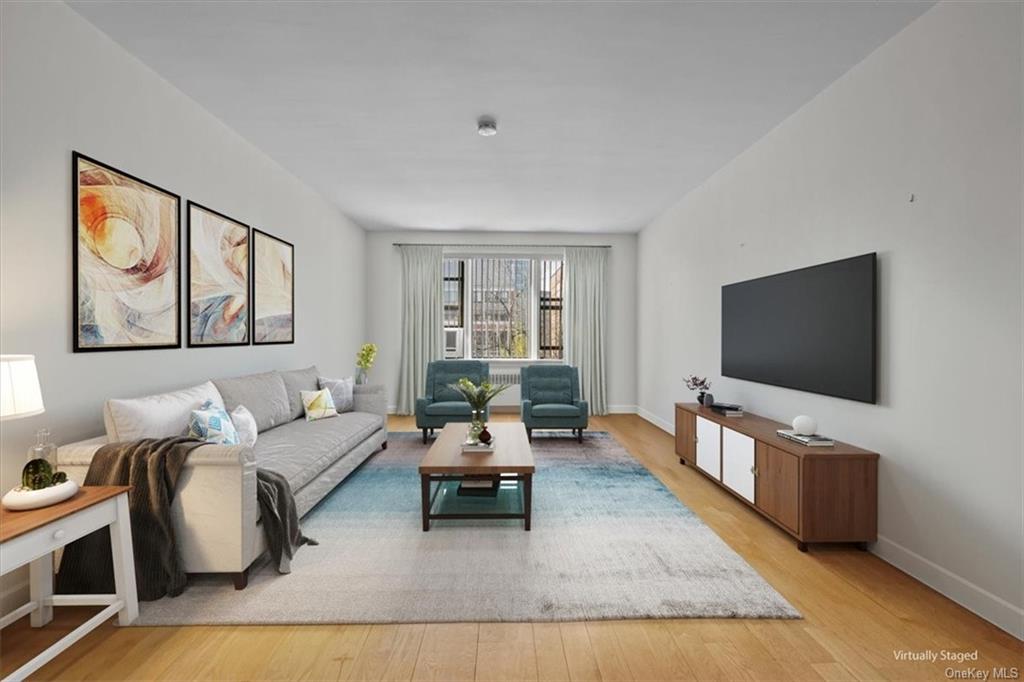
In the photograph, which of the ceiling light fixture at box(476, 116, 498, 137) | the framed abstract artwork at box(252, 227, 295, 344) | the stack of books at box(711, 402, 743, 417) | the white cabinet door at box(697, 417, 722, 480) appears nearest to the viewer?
the ceiling light fixture at box(476, 116, 498, 137)

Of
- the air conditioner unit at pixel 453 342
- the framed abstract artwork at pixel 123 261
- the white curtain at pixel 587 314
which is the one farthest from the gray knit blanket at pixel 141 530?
the white curtain at pixel 587 314

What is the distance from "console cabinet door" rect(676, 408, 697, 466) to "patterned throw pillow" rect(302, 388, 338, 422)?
10.5ft

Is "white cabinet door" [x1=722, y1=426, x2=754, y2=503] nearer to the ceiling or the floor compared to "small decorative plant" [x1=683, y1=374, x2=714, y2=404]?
nearer to the floor

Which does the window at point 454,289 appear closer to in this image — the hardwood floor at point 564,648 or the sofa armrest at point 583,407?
the sofa armrest at point 583,407

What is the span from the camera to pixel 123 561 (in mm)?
2031

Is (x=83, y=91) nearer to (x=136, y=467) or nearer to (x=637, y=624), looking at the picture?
(x=136, y=467)

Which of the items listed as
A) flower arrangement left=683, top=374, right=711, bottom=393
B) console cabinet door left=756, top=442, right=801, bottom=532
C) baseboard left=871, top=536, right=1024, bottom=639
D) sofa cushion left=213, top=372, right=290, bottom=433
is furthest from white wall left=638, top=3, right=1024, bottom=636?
sofa cushion left=213, top=372, right=290, bottom=433

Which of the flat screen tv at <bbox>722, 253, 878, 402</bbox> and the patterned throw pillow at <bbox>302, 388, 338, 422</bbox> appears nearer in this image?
the flat screen tv at <bbox>722, 253, 878, 402</bbox>

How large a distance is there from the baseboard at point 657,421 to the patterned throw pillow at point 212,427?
14.3ft

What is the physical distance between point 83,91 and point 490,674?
337 cm

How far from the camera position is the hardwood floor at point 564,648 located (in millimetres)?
1783

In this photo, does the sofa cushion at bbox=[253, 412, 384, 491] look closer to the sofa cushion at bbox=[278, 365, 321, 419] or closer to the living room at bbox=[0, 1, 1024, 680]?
the living room at bbox=[0, 1, 1024, 680]

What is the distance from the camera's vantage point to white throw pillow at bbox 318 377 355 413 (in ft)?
15.4

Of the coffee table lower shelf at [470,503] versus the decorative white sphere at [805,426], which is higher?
the decorative white sphere at [805,426]
